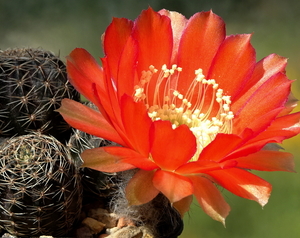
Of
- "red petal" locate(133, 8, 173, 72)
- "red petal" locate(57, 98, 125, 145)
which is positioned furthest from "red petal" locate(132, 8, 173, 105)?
"red petal" locate(57, 98, 125, 145)

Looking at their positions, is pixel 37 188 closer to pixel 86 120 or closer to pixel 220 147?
pixel 86 120

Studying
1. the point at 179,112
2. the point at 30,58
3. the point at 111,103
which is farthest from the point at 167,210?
the point at 30,58

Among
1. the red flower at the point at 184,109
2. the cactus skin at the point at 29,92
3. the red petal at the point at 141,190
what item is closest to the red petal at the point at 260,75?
the red flower at the point at 184,109

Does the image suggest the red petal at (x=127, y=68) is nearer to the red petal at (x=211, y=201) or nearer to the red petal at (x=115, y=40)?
the red petal at (x=115, y=40)

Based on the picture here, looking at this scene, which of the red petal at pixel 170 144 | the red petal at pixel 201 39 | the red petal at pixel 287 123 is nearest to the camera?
the red petal at pixel 170 144

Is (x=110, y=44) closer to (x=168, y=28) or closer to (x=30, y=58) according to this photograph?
(x=168, y=28)
